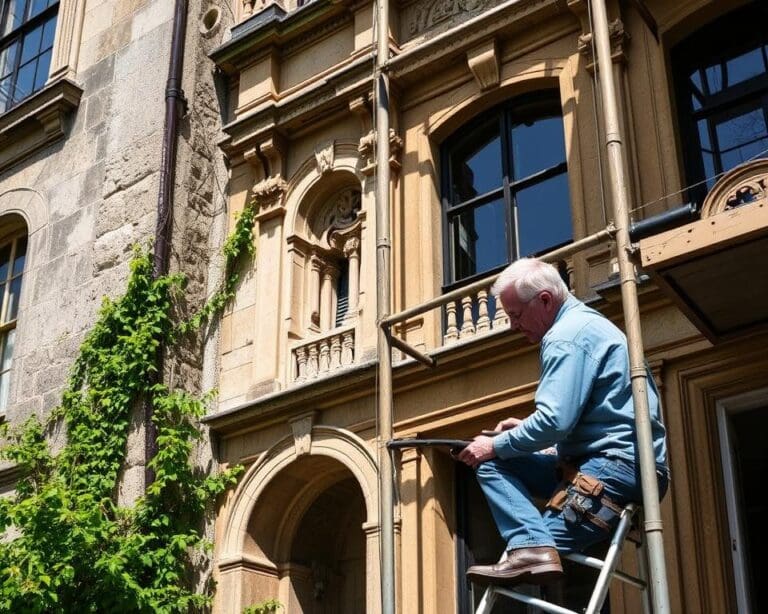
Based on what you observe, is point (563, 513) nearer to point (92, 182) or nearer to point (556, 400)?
point (556, 400)

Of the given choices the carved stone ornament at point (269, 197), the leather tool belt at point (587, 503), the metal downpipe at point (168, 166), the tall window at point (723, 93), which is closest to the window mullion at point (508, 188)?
the tall window at point (723, 93)

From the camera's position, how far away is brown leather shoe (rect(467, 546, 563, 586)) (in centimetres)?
600

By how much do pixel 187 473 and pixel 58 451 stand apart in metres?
1.77

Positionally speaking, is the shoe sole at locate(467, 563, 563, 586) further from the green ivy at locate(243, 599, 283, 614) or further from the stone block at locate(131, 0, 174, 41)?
the stone block at locate(131, 0, 174, 41)

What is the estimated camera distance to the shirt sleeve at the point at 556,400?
19.8ft

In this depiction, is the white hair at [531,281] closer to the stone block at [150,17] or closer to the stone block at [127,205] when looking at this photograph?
the stone block at [127,205]

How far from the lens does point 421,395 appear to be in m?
10.4

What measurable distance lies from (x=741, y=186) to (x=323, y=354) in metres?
5.20

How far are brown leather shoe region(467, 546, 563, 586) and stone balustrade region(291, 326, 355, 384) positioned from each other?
5203mm

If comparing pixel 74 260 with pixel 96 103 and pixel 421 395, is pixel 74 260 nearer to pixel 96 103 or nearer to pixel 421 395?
pixel 96 103

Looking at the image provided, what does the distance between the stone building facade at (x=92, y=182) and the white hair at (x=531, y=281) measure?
19.2ft

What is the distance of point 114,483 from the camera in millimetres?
11438

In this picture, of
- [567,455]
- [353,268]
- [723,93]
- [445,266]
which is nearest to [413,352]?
[445,266]

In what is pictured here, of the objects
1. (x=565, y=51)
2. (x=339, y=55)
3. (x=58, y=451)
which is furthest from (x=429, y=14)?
(x=58, y=451)
